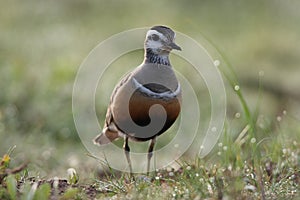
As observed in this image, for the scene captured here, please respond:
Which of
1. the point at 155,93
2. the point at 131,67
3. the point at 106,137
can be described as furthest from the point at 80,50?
the point at 155,93

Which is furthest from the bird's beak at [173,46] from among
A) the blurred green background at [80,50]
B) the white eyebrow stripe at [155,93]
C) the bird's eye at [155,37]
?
the blurred green background at [80,50]

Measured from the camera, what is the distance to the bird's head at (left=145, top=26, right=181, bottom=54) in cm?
502

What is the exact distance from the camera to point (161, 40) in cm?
504

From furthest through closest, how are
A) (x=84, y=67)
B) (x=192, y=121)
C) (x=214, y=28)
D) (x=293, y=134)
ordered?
(x=214, y=28) < (x=84, y=67) < (x=192, y=121) < (x=293, y=134)

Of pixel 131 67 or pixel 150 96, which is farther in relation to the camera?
pixel 131 67

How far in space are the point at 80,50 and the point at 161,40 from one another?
19.4 feet

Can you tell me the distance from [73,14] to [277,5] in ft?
11.6

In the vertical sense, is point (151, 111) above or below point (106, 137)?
above

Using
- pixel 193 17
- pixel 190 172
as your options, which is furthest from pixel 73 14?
pixel 190 172

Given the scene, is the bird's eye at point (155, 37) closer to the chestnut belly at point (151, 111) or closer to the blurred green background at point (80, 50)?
the chestnut belly at point (151, 111)

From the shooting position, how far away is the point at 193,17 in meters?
12.8

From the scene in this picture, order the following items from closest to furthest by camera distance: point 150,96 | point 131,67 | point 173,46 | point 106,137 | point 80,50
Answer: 1. point 150,96
2. point 173,46
3. point 106,137
4. point 131,67
5. point 80,50

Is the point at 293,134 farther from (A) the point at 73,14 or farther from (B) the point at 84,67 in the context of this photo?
(A) the point at 73,14

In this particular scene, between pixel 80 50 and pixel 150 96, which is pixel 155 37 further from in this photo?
pixel 80 50
